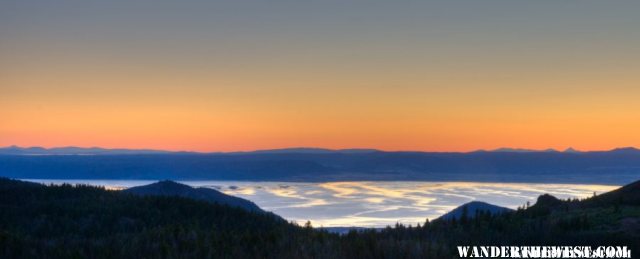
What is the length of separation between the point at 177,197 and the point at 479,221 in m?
18.1

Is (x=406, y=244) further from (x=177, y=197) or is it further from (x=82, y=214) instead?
(x=177, y=197)

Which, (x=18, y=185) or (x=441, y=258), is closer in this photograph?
(x=441, y=258)

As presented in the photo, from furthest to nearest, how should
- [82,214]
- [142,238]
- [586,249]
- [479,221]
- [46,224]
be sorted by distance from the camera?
[82,214] → [46,224] → [479,221] → [142,238] → [586,249]

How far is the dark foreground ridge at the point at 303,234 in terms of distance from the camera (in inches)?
429

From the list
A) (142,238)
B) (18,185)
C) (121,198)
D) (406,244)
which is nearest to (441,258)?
(406,244)

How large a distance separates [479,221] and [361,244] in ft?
18.9

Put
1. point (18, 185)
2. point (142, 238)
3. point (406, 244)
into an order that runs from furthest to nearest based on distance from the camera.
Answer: point (18, 185)
point (142, 238)
point (406, 244)

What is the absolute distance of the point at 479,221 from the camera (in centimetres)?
1620

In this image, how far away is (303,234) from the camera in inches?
558

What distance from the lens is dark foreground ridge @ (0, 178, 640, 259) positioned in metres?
10.9

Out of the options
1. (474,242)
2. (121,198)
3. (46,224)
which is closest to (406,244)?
(474,242)

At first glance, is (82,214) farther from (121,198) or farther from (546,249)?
(546,249)

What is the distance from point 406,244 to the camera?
11.1 metres

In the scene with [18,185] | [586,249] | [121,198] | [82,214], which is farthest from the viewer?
[18,185]
